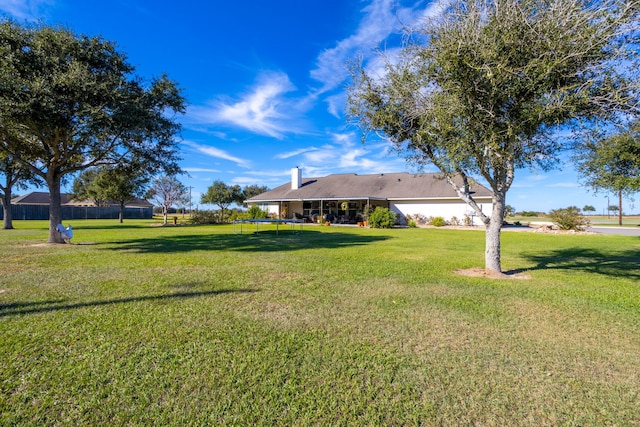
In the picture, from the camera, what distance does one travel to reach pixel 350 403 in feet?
8.38

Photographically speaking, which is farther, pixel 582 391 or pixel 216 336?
pixel 216 336

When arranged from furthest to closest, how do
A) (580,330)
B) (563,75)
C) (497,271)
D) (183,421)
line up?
(497,271) < (563,75) < (580,330) < (183,421)

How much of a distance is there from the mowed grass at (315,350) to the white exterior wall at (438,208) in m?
20.7

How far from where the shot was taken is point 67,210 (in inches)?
1660

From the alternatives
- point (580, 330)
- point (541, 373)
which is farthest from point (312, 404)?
point (580, 330)

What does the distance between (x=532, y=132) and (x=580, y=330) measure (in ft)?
13.3

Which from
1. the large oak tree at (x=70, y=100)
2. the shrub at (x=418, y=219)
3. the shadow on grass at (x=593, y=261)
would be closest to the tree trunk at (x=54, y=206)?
the large oak tree at (x=70, y=100)

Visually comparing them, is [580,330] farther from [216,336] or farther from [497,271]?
[216,336]

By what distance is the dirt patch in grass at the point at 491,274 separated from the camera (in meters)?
7.44

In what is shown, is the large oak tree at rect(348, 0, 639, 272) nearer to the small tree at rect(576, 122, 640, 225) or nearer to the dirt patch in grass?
the dirt patch in grass

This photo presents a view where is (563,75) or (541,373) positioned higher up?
(563,75)

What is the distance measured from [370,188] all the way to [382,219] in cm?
720

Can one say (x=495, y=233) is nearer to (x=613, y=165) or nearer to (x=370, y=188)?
(x=613, y=165)

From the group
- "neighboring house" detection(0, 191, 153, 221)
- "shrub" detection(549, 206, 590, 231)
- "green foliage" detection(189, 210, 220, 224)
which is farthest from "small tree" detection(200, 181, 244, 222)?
"shrub" detection(549, 206, 590, 231)
